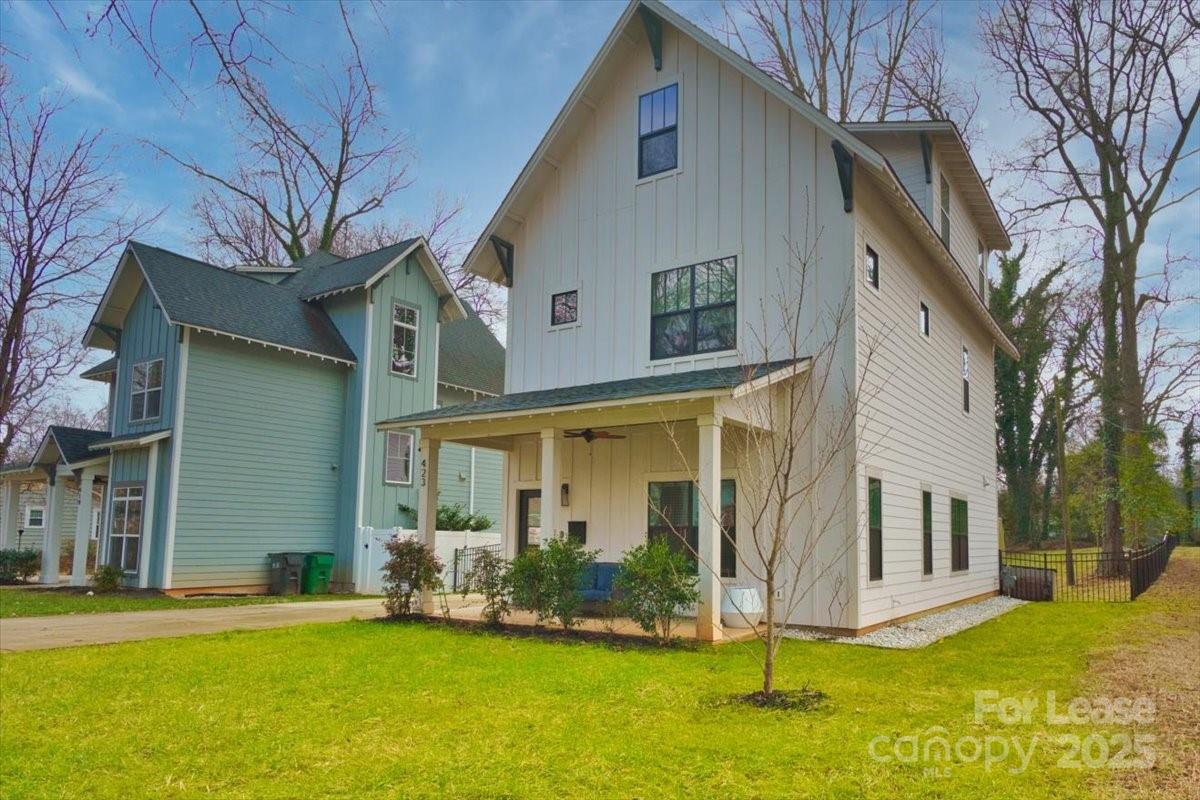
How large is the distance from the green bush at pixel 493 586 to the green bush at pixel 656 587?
1873 mm

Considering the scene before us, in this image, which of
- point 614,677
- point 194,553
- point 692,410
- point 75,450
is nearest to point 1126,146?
point 692,410

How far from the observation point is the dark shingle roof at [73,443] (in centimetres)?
1809

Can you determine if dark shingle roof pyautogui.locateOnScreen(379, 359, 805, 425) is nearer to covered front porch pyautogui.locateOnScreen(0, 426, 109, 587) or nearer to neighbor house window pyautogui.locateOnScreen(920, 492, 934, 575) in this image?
neighbor house window pyautogui.locateOnScreen(920, 492, 934, 575)

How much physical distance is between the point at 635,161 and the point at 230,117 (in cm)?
983

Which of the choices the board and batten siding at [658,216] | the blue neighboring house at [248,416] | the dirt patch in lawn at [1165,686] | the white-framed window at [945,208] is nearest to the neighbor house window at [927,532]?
the dirt patch in lawn at [1165,686]

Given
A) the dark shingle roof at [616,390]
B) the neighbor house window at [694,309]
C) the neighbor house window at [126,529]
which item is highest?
the neighbor house window at [694,309]

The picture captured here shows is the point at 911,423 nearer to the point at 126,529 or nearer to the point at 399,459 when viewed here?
the point at 399,459

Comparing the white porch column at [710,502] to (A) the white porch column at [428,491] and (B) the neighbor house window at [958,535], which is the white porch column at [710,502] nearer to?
(A) the white porch column at [428,491]

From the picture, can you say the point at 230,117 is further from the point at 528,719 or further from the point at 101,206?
the point at 101,206

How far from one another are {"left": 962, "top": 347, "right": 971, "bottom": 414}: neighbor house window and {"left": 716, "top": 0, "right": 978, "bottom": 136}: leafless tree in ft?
31.5

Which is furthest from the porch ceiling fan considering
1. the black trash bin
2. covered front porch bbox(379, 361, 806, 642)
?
the black trash bin

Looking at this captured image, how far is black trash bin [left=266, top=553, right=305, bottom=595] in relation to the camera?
1712cm

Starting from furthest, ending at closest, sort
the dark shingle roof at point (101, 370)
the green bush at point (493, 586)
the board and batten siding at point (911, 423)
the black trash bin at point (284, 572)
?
the dark shingle roof at point (101, 370)
the black trash bin at point (284, 572)
the board and batten siding at point (911, 423)
the green bush at point (493, 586)

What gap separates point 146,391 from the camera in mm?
17297
